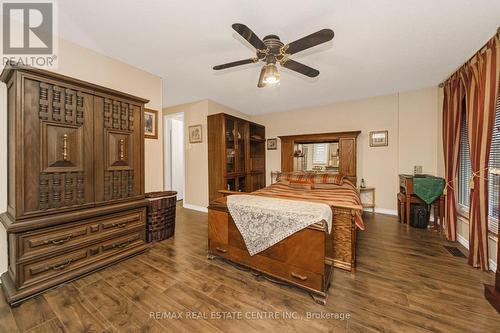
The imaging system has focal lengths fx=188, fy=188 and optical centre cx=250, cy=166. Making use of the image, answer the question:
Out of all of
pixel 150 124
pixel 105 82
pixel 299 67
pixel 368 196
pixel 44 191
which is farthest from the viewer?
pixel 368 196

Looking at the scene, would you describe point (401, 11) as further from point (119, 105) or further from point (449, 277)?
point (119, 105)

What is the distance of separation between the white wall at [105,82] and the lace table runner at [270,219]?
184 centimetres

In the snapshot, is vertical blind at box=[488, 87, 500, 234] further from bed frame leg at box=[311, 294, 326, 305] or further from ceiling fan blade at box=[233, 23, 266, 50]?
ceiling fan blade at box=[233, 23, 266, 50]

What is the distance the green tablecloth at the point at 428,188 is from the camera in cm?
306

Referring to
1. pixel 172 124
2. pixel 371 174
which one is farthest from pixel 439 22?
pixel 172 124

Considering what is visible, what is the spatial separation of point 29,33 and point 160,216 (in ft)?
8.31

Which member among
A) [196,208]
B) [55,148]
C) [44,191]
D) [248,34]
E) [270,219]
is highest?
[248,34]

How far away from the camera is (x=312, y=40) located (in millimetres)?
1563

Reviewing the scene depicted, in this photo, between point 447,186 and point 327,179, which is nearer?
point 447,186

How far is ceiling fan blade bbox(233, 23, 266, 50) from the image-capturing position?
139 cm

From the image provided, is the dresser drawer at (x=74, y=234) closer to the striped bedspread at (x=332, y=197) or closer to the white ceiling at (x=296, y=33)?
the striped bedspread at (x=332, y=197)

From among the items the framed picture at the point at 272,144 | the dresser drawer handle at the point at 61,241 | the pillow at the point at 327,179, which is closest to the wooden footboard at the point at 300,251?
the dresser drawer handle at the point at 61,241

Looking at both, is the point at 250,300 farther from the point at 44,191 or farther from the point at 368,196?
the point at 368,196

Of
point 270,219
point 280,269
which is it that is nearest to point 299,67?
point 270,219
